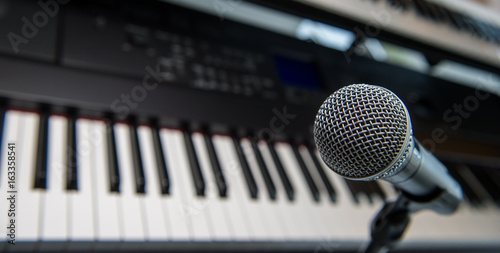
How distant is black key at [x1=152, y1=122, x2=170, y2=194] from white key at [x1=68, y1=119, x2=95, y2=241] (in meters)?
0.12

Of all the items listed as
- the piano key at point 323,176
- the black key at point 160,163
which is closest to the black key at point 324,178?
the piano key at point 323,176

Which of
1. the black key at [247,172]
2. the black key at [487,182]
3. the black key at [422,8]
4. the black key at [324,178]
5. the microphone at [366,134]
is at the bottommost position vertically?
the black key at [487,182]

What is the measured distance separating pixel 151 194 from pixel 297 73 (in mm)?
575

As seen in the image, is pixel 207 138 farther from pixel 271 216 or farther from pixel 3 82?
pixel 3 82

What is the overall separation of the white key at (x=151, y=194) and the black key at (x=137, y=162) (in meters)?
0.01

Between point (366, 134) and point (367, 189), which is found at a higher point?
point (366, 134)

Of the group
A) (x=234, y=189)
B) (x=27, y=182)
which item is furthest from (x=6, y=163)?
(x=234, y=189)

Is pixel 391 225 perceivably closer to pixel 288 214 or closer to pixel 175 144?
pixel 288 214

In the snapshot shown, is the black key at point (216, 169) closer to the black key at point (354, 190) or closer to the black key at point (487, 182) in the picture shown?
the black key at point (354, 190)

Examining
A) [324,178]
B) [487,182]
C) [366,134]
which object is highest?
[366,134]

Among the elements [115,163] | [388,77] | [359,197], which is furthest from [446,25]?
[115,163]

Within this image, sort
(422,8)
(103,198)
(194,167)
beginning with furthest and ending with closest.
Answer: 1. (422,8)
2. (194,167)
3. (103,198)

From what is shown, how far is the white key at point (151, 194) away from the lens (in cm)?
67

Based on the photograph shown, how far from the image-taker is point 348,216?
90 cm
